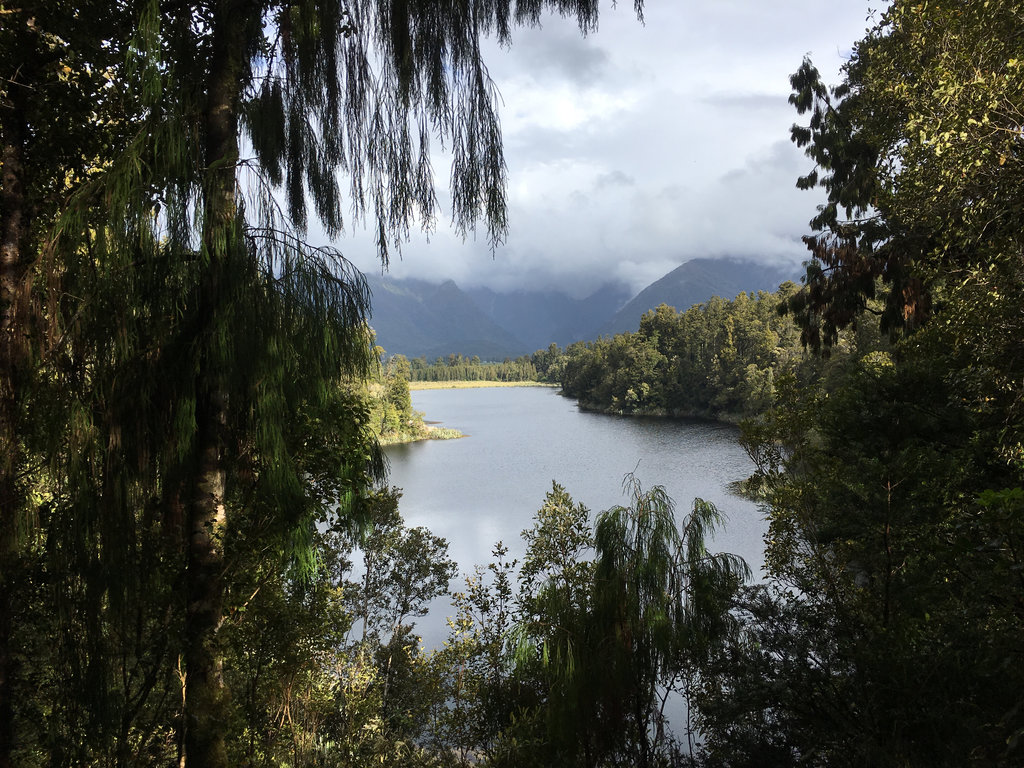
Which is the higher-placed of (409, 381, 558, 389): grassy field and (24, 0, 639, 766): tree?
(24, 0, 639, 766): tree

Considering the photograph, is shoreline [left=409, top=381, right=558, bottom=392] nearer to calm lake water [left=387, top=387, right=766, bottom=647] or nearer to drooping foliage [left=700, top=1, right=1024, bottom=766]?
calm lake water [left=387, top=387, right=766, bottom=647]

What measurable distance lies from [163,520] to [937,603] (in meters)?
4.48

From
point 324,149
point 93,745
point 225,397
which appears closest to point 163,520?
point 225,397

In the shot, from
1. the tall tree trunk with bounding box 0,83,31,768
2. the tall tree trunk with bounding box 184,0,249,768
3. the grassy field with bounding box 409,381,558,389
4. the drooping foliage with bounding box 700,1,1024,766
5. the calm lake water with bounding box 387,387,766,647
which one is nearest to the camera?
the tall tree trunk with bounding box 0,83,31,768

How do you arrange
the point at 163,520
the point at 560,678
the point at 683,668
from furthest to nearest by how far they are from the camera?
the point at 683,668 < the point at 560,678 < the point at 163,520

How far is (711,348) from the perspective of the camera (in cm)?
5416

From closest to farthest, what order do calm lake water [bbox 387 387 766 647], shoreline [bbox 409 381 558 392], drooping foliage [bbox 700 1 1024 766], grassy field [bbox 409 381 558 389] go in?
drooping foliage [bbox 700 1 1024 766], calm lake water [bbox 387 387 766 647], shoreline [bbox 409 381 558 392], grassy field [bbox 409 381 558 389]

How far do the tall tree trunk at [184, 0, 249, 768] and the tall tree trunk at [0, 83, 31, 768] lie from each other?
1.94 ft

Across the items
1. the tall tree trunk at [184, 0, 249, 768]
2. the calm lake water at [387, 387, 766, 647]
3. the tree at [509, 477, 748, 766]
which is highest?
the tall tree trunk at [184, 0, 249, 768]

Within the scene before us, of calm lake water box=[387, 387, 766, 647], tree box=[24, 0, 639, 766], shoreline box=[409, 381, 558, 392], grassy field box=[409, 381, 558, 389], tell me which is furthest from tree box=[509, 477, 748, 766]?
grassy field box=[409, 381, 558, 389]

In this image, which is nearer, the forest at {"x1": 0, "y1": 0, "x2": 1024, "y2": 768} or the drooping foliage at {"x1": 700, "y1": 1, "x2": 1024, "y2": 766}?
the forest at {"x1": 0, "y1": 0, "x2": 1024, "y2": 768}

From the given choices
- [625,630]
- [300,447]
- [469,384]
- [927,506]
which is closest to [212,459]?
[300,447]

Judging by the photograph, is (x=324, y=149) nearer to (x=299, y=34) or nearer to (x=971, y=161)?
(x=299, y=34)

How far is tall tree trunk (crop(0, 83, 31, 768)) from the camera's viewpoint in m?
2.24
